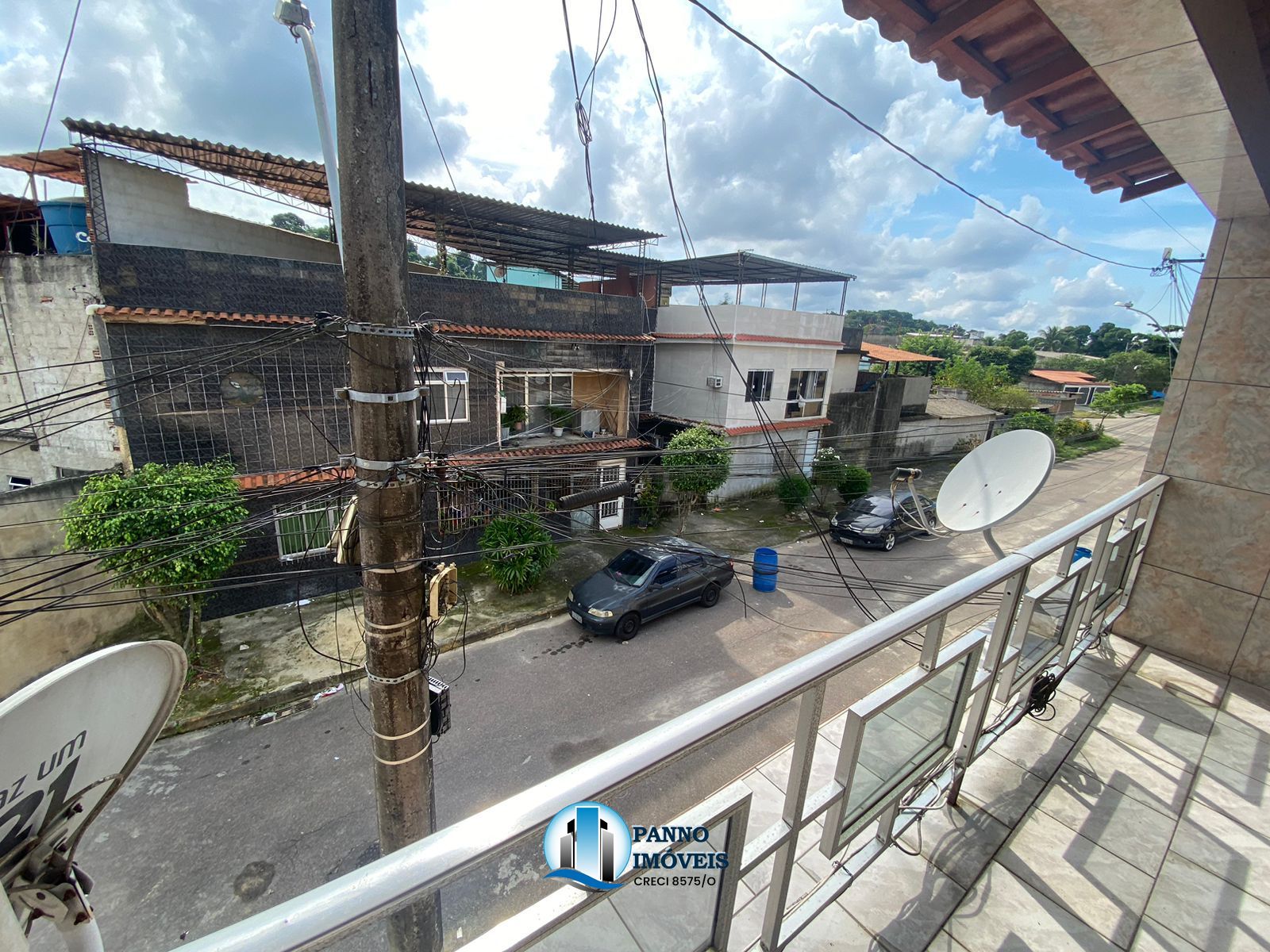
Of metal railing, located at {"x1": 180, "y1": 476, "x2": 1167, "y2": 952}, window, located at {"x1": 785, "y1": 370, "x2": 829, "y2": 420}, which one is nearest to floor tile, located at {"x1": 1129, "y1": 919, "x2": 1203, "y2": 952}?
metal railing, located at {"x1": 180, "y1": 476, "x2": 1167, "y2": 952}

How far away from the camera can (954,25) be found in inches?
74.4

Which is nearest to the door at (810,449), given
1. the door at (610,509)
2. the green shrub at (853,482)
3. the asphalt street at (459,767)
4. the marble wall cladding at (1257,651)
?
the green shrub at (853,482)

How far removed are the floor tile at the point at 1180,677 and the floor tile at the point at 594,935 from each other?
375 centimetres

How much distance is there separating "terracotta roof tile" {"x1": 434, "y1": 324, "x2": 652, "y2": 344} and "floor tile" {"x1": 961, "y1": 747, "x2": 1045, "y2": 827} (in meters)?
8.96

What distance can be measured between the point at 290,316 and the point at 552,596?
6.31 m

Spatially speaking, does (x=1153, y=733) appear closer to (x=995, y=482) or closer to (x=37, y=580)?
(x=995, y=482)

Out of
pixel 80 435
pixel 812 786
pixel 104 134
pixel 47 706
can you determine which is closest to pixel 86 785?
pixel 47 706

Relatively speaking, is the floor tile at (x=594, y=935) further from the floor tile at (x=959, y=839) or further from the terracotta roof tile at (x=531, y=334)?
the terracotta roof tile at (x=531, y=334)

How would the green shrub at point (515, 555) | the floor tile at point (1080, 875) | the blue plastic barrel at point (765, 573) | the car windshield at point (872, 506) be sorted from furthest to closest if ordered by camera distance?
the car windshield at point (872, 506), the blue plastic barrel at point (765, 573), the green shrub at point (515, 555), the floor tile at point (1080, 875)

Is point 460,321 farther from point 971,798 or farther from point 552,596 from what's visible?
point 971,798

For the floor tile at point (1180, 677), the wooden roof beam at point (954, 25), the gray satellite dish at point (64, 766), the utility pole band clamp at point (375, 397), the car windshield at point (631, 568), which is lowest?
the car windshield at point (631, 568)

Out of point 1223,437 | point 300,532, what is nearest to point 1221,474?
point 1223,437

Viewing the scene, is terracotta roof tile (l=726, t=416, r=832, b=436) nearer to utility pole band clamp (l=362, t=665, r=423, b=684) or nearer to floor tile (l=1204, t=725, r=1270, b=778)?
floor tile (l=1204, t=725, r=1270, b=778)

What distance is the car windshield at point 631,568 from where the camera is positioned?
357 inches
